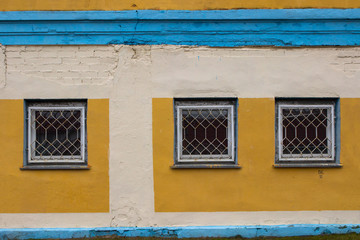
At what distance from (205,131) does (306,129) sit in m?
1.43

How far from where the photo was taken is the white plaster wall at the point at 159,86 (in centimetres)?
483

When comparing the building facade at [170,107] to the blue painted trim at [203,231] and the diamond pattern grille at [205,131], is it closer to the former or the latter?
the blue painted trim at [203,231]

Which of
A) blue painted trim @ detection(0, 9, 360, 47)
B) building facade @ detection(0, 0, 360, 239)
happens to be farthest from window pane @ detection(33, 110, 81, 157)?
blue painted trim @ detection(0, 9, 360, 47)

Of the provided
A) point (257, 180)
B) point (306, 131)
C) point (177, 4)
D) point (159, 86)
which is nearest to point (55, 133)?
point (159, 86)

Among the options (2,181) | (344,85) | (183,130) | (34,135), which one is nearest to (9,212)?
(2,181)

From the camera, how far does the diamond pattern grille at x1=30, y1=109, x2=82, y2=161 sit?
16.1 ft

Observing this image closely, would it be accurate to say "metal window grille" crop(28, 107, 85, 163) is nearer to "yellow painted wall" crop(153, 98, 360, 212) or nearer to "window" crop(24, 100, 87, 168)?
"window" crop(24, 100, 87, 168)

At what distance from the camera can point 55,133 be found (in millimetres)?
4934

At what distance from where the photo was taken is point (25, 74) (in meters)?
4.83

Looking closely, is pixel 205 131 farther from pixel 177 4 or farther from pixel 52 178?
pixel 52 178

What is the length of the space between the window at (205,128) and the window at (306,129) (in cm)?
71

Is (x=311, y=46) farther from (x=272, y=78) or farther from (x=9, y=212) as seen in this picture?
(x=9, y=212)

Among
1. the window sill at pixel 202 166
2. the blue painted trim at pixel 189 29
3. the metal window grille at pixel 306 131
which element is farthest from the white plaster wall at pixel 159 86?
the window sill at pixel 202 166

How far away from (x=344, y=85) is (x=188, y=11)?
241 centimetres
